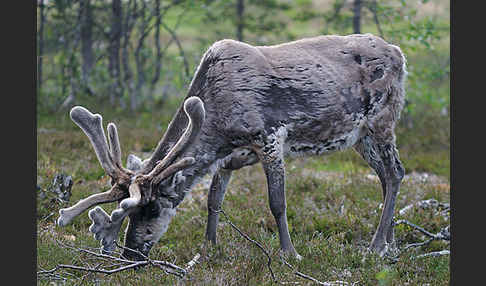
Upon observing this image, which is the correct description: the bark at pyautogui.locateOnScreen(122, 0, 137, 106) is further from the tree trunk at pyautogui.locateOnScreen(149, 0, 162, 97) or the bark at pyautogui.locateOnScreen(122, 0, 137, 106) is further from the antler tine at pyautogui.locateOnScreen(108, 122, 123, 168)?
the antler tine at pyautogui.locateOnScreen(108, 122, 123, 168)

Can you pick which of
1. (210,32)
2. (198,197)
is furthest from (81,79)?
(198,197)

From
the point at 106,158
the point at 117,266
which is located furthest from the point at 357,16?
the point at 117,266

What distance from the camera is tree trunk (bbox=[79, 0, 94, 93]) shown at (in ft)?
40.3

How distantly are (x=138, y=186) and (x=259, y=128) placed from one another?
4.09ft

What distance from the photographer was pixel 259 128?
5.63 m

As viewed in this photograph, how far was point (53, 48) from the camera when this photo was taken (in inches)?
496

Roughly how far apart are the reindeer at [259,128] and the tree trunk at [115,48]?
23.1 feet

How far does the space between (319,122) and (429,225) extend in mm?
2049

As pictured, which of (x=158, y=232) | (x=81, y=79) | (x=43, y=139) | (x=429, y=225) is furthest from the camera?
(x=81, y=79)

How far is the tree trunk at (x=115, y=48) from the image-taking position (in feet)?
41.0

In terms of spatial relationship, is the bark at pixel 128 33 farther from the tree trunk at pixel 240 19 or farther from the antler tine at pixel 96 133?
the antler tine at pixel 96 133

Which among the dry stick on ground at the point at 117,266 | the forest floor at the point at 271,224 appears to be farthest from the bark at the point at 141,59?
the dry stick on ground at the point at 117,266

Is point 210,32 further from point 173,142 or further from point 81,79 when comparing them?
point 173,142

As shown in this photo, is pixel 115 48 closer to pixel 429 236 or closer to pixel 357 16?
pixel 357 16
